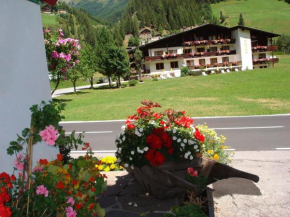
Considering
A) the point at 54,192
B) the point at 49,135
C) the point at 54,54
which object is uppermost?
the point at 54,54

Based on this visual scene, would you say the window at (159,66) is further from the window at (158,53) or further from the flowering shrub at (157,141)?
the flowering shrub at (157,141)

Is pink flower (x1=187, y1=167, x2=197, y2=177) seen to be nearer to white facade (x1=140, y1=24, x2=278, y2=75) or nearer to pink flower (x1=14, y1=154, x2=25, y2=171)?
pink flower (x1=14, y1=154, x2=25, y2=171)

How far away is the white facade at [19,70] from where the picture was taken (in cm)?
343

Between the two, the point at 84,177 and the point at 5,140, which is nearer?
the point at 84,177

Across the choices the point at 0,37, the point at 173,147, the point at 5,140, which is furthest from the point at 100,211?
the point at 0,37

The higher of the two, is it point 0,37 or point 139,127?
point 0,37

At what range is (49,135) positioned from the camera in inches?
112

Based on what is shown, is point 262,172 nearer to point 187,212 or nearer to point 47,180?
point 187,212

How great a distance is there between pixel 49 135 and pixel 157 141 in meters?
1.95

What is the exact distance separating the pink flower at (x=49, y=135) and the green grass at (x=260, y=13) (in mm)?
120774

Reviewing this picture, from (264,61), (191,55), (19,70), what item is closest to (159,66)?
(191,55)

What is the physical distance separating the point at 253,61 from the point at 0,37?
57751 millimetres

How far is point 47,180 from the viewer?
2768mm

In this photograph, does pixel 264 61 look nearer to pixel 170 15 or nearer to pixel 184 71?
pixel 184 71
